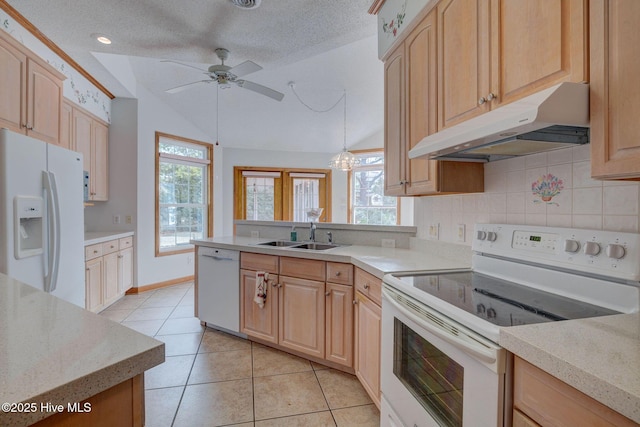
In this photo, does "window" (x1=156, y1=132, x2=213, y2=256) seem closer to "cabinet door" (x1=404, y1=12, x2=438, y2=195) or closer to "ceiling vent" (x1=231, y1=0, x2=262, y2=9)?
"ceiling vent" (x1=231, y1=0, x2=262, y2=9)

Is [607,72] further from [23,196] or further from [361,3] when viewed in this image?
[23,196]

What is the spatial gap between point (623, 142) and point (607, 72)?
21 centimetres

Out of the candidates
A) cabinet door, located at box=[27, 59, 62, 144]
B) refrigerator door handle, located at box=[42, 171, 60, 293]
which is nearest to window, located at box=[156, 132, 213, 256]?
cabinet door, located at box=[27, 59, 62, 144]

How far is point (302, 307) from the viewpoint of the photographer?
2.32 m

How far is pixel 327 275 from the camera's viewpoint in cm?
219

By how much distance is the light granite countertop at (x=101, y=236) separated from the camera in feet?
10.3

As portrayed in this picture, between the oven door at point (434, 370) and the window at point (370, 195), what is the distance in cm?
500

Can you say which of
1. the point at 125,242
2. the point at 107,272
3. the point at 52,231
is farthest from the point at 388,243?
the point at 125,242

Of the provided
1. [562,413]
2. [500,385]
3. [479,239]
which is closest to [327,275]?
[479,239]

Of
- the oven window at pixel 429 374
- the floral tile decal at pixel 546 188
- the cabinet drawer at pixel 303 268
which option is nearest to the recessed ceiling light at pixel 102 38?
the cabinet drawer at pixel 303 268

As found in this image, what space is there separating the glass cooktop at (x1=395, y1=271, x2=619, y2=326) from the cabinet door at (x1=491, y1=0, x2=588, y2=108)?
0.75 m

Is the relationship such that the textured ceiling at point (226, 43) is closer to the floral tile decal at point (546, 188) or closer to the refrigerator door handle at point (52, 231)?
the refrigerator door handle at point (52, 231)

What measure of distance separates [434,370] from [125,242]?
158 inches

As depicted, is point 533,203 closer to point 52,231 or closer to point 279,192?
point 52,231
